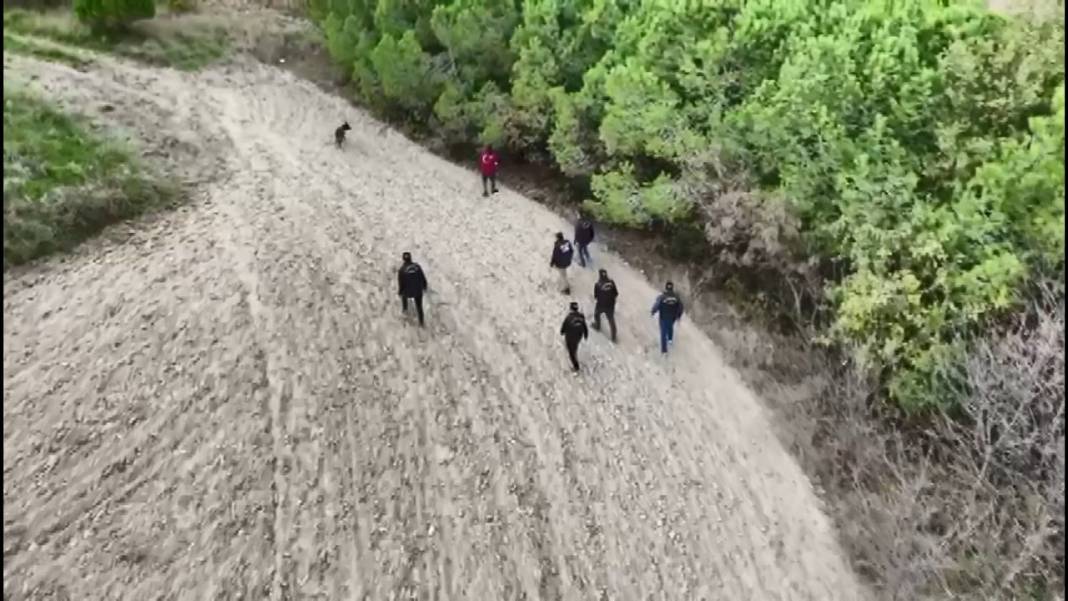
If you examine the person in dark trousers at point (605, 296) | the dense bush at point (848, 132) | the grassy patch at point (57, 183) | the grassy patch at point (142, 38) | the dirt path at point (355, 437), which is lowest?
the dirt path at point (355, 437)

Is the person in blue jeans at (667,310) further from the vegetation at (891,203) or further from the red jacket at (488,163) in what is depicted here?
the red jacket at (488,163)

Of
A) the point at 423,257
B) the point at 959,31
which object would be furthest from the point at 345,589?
the point at 959,31

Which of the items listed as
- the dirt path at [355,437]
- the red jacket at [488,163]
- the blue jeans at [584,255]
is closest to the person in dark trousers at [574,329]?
the dirt path at [355,437]

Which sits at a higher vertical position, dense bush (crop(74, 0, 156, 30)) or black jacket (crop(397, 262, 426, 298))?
dense bush (crop(74, 0, 156, 30))

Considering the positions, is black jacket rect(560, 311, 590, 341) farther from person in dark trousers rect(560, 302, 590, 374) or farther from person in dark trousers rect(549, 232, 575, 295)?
person in dark trousers rect(549, 232, 575, 295)

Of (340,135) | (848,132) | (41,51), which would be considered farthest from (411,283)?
(41,51)

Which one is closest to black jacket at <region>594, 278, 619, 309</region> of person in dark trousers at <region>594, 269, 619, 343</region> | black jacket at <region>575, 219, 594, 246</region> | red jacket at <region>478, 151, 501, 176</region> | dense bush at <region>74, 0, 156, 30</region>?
person in dark trousers at <region>594, 269, 619, 343</region>
